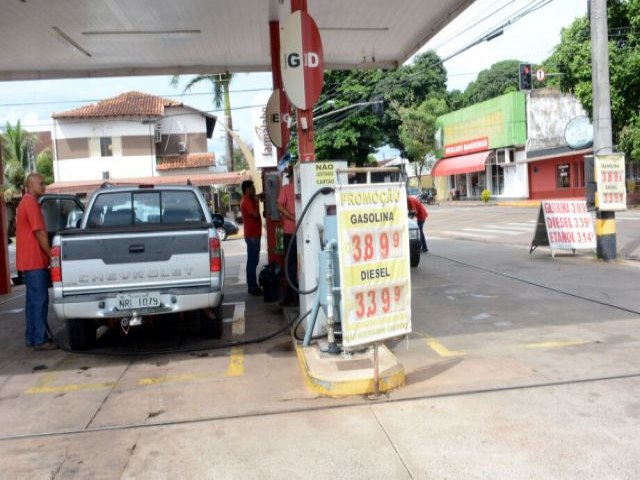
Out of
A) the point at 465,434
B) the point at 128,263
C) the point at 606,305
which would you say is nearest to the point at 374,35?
the point at 606,305

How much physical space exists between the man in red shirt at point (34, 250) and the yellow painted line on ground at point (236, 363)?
229 cm

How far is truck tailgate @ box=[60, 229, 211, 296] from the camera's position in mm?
6016

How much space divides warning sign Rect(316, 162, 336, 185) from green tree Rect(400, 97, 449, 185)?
45527mm

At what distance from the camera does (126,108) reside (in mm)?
39344

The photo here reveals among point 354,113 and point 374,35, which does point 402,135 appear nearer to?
point 354,113

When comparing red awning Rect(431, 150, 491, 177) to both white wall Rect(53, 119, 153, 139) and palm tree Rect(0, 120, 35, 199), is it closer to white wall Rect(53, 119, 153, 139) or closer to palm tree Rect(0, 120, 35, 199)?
white wall Rect(53, 119, 153, 139)

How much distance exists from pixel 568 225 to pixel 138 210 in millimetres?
9261

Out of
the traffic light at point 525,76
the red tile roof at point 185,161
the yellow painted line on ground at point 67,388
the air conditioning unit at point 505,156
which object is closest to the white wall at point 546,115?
the air conditioning unit at point 505,156

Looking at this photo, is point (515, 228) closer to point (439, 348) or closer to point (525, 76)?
point (525, 76)

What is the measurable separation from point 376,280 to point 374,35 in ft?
27.9

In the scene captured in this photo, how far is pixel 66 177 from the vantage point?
39.0m

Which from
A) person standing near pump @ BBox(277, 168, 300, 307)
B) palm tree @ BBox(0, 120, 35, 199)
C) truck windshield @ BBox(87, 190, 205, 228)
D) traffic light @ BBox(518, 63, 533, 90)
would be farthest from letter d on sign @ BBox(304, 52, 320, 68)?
palm tree @ BBox(0, 120, 35, 199)

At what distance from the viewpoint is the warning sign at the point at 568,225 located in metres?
12.6

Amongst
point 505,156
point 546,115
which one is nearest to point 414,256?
point 546,115
